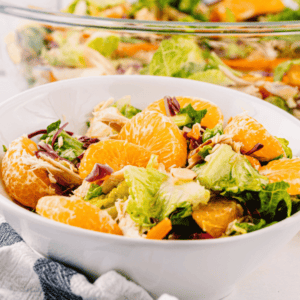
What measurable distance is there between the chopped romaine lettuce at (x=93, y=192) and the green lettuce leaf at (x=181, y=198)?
15cm

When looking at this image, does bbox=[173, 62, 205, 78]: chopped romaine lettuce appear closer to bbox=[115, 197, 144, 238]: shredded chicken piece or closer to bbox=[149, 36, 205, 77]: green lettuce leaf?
bbox=[149, 36, 205, 77]: green lettuce leaf

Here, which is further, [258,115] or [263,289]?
[258,115]

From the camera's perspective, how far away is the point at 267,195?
0.72 m

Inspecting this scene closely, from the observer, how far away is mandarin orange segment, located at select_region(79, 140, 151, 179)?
84 centimetres

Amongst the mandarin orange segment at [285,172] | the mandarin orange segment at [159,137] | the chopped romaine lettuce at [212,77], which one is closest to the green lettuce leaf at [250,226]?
the mandarin orange segment at [285,172]

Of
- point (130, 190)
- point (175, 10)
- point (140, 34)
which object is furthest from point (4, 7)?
point (130, 190)

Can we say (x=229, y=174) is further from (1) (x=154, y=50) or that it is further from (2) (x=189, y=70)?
(1) (x=154, y=50)

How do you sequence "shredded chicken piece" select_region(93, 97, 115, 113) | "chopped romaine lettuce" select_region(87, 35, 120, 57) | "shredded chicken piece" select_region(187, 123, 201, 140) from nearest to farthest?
"shredded chicken piece" select_region(187, 123, 201, 140) < "shredded chicken piece" select_region(93, 97, 115, 113) < "chopped romaine lettuce" select_region(87, 35, 120, 57)

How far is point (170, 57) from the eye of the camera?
4.93 feet

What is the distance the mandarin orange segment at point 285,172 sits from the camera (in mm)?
758

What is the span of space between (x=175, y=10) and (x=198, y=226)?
2171 mm

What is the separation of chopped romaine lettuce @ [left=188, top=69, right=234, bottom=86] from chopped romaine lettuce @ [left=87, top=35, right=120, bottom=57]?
1.59 ft

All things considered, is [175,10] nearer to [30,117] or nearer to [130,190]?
[30,117]

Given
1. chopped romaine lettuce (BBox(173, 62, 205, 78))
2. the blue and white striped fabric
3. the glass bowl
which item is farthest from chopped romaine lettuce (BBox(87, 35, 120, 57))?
the blue and white striped fabric
